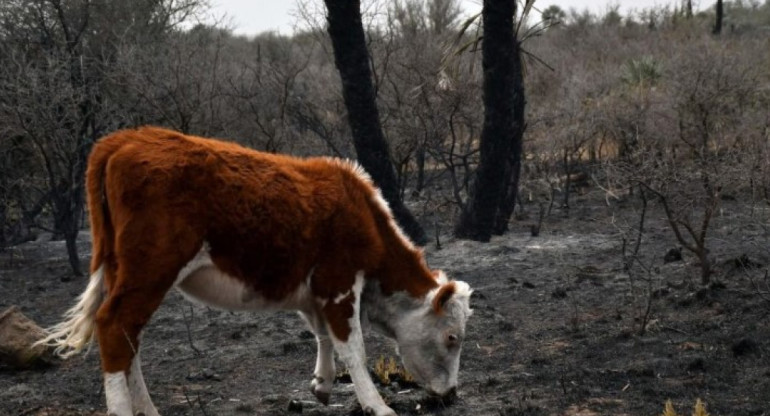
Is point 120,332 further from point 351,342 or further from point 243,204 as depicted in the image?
point 351,342

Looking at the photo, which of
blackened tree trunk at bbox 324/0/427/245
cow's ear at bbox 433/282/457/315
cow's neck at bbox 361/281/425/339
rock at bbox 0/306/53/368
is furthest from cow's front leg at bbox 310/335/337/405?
blackened tree trunk at bbox 324/0/427/245

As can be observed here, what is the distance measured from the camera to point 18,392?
7.95 metres

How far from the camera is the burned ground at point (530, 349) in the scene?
7164 mm

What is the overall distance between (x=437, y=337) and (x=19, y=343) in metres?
3.83

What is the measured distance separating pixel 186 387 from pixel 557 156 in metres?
13.5

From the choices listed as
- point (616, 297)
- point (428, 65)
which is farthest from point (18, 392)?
point (428, 65)

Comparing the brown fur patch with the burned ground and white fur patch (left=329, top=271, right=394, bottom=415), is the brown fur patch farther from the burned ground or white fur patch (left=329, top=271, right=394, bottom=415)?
the burned ground

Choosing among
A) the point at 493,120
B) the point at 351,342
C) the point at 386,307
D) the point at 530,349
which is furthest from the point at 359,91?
the point at 351,342

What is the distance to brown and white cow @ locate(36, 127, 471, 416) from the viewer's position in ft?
19.7

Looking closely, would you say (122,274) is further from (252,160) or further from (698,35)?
(698,35)

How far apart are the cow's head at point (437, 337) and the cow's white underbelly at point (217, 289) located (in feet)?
2.57

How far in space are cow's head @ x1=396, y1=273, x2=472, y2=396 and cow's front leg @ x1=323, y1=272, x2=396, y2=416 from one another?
1.35ft

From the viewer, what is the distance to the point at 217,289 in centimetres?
633

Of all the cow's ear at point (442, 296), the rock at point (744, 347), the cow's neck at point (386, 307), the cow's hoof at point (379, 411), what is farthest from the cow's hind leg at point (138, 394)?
the rock at point (744, 347)
